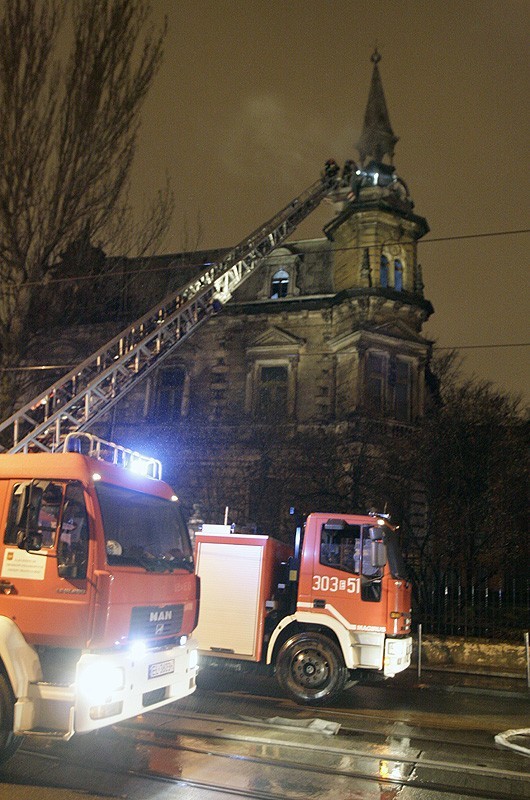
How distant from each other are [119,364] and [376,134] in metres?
23.7

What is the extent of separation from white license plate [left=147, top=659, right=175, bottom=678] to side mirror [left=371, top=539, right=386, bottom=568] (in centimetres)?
395

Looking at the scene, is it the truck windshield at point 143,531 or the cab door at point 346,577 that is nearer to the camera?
the truck windshield at point 143,531

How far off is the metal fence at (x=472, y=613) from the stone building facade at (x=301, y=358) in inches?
316

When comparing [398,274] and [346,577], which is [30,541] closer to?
[346,577]

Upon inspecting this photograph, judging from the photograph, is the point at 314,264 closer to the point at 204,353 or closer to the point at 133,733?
the point at 204,353

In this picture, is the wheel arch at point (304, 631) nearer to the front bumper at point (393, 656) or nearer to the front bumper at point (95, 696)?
the front bumper at point (393, 656)

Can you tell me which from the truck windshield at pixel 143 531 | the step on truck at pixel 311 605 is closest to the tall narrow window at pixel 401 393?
the step on truck at pixel 311 605

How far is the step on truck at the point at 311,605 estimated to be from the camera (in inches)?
411

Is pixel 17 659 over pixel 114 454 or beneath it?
beneath

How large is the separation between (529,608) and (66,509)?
1431 centimetres

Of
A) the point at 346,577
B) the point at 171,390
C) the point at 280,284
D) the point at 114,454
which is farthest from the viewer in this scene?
the point at 171,390

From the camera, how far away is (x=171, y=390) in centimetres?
3109

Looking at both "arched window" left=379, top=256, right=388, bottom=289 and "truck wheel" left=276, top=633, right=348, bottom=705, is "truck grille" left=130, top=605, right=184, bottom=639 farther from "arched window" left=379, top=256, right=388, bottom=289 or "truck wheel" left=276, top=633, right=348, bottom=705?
"arched window" left=379, top=256, right=388, bottom=289

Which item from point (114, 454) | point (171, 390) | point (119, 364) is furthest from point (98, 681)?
point (171, 390)
